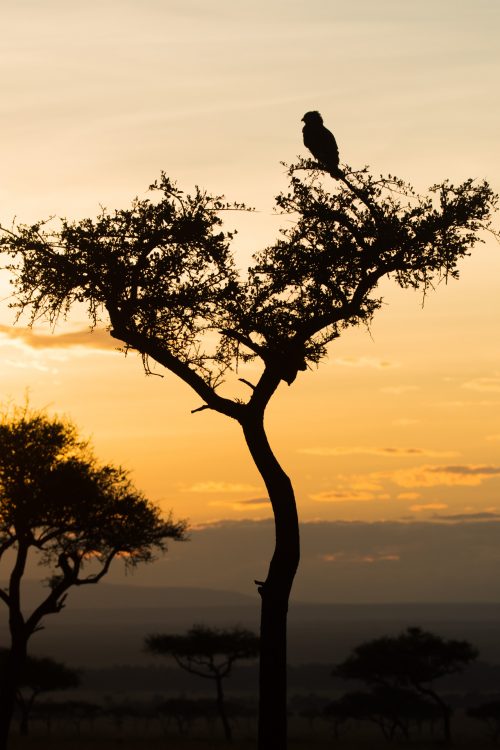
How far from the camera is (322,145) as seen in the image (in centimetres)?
2264

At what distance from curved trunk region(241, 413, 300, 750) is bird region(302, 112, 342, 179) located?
5.34 meters

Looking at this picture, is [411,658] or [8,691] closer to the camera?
[8,691]

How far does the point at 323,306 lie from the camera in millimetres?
21984

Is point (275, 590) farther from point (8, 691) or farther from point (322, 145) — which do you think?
point (8, 691)

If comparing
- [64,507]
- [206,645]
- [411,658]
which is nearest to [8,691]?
[64,507]

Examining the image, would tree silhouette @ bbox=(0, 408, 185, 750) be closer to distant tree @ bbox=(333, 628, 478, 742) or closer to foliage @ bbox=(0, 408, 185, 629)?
foliage @ bbox=(0, 408, 185, 629)

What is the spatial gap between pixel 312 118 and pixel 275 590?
989cm

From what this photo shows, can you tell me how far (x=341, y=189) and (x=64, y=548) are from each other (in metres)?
21.9

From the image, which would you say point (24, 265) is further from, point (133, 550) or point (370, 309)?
point (133, 550)

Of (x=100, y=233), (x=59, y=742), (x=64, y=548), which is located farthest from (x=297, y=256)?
(x=59, y=742)

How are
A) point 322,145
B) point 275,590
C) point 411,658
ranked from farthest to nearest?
point 411,658 → point 322,145 → point 275,590

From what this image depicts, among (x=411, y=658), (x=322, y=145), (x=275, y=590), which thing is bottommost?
(x=411, y=658)

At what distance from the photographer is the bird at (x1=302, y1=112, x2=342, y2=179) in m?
22.3

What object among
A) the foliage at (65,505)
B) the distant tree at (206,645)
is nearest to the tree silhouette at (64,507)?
the foliage at (65,505)
